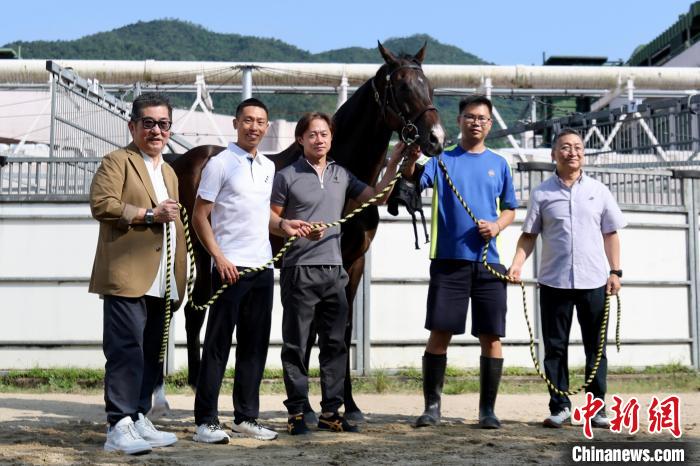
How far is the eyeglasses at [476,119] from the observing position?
551cm

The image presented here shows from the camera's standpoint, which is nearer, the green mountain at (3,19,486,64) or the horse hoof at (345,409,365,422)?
the horse hoof at (345,409,365,422)

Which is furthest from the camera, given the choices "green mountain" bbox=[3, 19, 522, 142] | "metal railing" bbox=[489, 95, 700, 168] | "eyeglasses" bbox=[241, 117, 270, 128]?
"green mountain" bbox=[3, 19, 522, 142]

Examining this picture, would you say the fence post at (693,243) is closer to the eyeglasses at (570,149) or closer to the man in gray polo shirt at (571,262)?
the man in gray polo shirt at (571,262)

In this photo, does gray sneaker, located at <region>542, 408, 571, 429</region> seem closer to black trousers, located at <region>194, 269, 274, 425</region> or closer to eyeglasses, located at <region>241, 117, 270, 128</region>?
black trousers, located at <region>194, 269, 274, 425</region>

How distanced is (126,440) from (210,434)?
526mm

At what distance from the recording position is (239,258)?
4.78 m

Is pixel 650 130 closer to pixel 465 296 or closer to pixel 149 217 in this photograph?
pixel 465 296

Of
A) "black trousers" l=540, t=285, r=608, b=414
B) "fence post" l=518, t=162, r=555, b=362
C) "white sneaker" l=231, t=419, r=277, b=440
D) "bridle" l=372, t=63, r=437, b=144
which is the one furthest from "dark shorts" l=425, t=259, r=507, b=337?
"fence post" l=518, t=162, r=555, b=362

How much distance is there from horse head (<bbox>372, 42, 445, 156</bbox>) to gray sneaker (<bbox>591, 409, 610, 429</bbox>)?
2032 mm

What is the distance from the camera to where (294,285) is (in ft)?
16.6

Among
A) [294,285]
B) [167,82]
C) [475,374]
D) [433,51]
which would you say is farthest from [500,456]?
[433,51]

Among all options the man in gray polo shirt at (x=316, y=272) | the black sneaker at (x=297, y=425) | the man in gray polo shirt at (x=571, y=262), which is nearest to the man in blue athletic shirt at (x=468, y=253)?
the man in gray polo shirt at (x=571, y=262)

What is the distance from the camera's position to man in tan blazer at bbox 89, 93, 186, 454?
4.40 meters

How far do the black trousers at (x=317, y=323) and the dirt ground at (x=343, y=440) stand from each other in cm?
25
